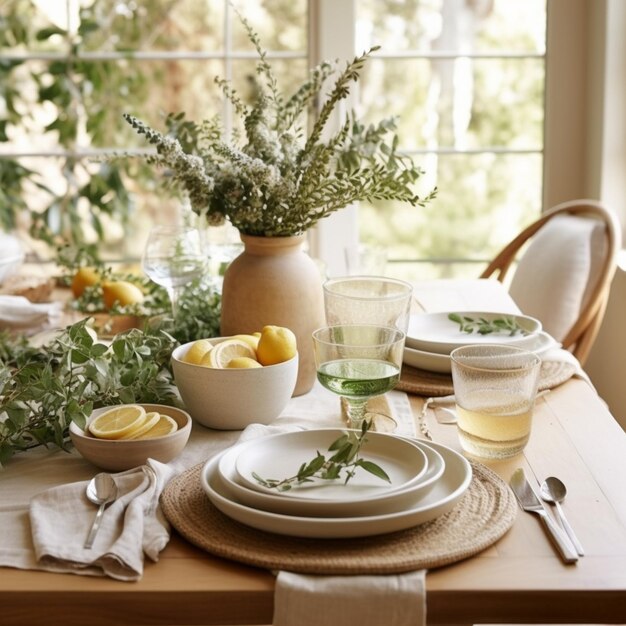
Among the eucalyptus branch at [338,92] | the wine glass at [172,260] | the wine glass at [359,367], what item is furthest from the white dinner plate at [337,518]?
the wine glass at [172,260]

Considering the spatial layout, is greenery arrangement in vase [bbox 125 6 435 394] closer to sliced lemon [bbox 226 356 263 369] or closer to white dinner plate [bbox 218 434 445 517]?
sliced lemon [bbox 226 356 263 369]

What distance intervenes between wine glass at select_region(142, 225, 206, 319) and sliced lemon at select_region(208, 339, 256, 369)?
39 centimetres

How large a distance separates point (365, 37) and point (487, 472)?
2.50 metres

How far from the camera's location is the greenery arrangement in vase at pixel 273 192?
56.9 inches

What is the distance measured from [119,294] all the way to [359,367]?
830 mm

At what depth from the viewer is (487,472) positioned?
119 cm

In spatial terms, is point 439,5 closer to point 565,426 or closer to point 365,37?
point 365,37

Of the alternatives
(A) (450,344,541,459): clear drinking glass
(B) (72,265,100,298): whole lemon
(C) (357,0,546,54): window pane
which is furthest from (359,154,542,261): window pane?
(A) (450,344,541,459): clear drinking glass

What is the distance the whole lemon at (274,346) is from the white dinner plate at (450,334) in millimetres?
345

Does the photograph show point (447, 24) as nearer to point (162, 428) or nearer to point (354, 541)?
point (162, 428)

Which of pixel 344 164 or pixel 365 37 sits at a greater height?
pixel 365 37

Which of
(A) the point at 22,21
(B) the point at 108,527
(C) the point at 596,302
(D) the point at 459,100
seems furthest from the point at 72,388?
(A) the point at 22,21

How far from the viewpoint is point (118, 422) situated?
125 cm

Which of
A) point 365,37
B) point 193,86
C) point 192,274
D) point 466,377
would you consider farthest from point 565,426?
point 193,86
